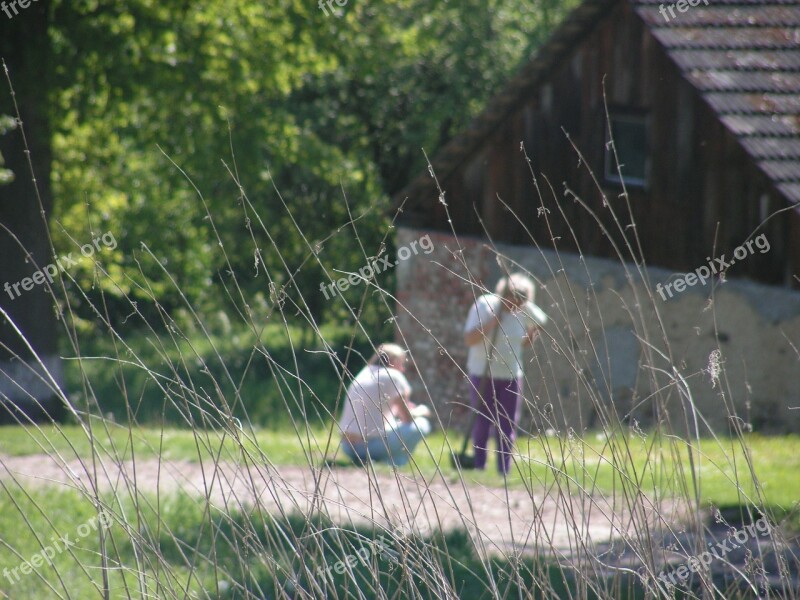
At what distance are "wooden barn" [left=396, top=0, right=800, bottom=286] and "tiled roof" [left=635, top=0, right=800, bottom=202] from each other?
0.5 inches

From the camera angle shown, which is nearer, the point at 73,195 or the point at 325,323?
the point at 73,195

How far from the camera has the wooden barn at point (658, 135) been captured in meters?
9.84

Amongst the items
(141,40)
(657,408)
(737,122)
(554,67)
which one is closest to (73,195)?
(141,40)

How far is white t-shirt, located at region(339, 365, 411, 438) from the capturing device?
2243mm

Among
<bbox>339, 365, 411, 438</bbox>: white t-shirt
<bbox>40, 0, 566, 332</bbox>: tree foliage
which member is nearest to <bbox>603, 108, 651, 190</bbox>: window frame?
<bbox>40, 0, 566, 332</bbox>: tree foliage

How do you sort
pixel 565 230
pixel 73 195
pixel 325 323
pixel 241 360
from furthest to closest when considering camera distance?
pixel 325 323 < pixel 241 360 < pixel 73 195 < pixel 565 230

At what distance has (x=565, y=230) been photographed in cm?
1107

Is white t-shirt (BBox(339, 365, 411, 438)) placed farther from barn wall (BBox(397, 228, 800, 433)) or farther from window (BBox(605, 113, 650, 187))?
window (BBox(605, 113, 650, 187))

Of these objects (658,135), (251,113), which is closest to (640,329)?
(658,135)

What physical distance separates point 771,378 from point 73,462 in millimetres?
6731

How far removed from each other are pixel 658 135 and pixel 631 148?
0.56 metres

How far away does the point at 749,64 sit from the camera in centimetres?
1000

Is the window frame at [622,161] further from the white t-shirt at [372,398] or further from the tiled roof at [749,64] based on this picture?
the white t-shirt at [372,398]

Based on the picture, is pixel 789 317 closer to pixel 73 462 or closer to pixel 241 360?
pixel 73 462
